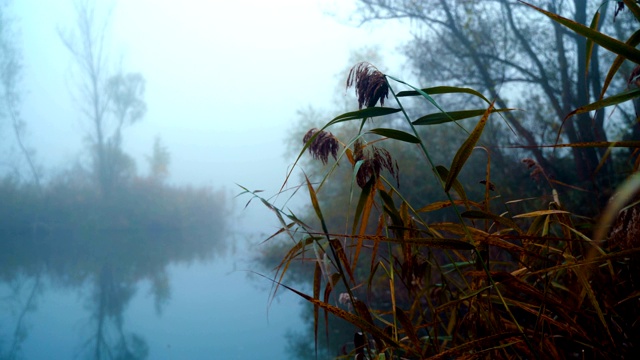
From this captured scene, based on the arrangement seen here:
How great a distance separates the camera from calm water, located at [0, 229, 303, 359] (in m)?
1.10

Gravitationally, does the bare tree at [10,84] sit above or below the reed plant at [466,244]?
above

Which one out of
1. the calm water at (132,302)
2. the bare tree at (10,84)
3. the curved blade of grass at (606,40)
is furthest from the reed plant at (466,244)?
the bare tree at (10,84)

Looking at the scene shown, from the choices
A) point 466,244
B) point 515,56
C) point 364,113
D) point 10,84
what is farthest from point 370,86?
point 515,56

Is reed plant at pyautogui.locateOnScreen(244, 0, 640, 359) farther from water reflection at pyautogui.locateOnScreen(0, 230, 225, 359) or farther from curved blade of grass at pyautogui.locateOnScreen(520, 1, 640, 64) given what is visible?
water reflection at pyautogui.locateOnScreen(0, 230, 225, 359)

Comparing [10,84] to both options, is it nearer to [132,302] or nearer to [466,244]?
[132,302]

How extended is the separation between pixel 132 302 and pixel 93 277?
0.16 metres

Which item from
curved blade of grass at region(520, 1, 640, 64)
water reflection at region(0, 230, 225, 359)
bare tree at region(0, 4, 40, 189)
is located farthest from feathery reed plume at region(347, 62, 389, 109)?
A: bare tree at region(0, 4, 40, 189)

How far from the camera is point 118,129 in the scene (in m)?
1.63

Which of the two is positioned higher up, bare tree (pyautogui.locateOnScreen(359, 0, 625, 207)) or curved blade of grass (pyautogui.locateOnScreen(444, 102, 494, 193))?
bare tree (pyautogui.locateOnScreen(359, 0, 625, 207))

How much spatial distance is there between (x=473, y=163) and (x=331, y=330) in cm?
98

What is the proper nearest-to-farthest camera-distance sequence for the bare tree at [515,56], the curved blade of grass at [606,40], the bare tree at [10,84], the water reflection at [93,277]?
the curved blade of grass at [606,40], the water reflection at [93,277], the bare tree at [10,84], the bare tree at [515,56]

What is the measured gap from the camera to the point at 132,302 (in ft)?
4.29

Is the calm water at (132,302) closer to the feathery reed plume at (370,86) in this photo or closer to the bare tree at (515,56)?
the feathery reed plume at (370,86)

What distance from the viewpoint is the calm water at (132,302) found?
1.10m
